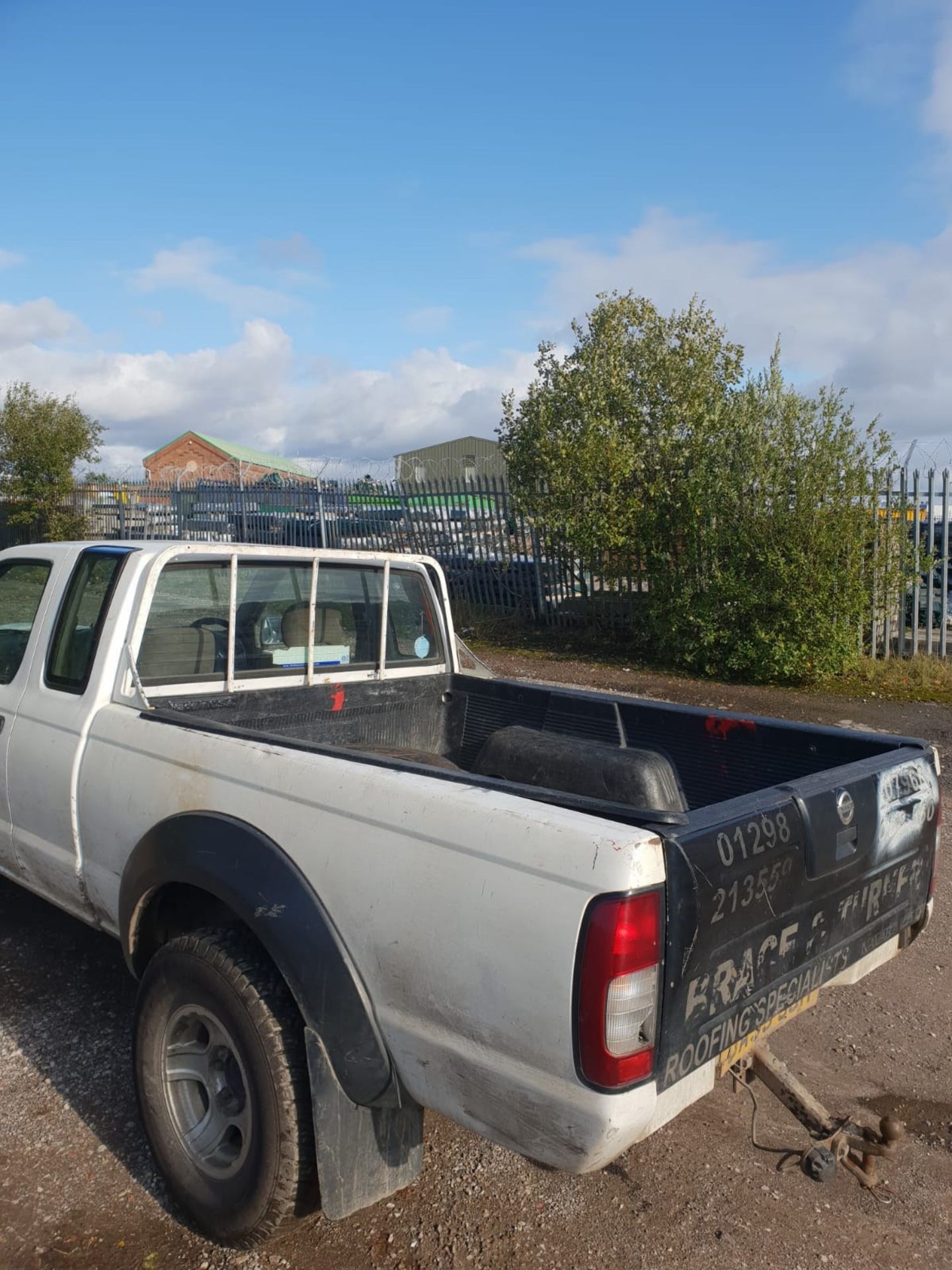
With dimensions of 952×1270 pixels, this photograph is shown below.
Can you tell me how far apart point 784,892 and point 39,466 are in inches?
947

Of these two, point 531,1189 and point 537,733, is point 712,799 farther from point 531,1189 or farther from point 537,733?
point 531,1189

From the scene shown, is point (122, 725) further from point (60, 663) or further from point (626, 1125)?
point (626, 1125)

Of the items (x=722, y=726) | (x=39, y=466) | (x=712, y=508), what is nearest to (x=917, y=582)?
(x=712, y=508)

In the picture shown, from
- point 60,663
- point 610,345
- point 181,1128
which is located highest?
point 610,345

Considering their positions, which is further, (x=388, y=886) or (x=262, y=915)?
(x=262, y=915)

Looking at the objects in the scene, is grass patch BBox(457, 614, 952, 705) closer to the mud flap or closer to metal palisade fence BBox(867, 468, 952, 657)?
metal palisade fence BBox(867, 468, 952, 657)

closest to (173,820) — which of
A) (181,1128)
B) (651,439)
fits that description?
(181,1128)

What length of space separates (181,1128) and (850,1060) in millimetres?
2356

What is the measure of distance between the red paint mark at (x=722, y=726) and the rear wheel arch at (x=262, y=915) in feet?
5.59

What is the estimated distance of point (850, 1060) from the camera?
3641 millimetres

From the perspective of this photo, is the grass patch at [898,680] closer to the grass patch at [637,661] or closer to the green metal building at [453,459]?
the grass patch at [637,661]

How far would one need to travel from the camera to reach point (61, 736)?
11.4ft

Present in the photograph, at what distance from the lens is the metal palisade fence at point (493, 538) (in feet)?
34.8

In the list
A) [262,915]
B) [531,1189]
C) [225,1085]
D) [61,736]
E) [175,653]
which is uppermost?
[175,653]
